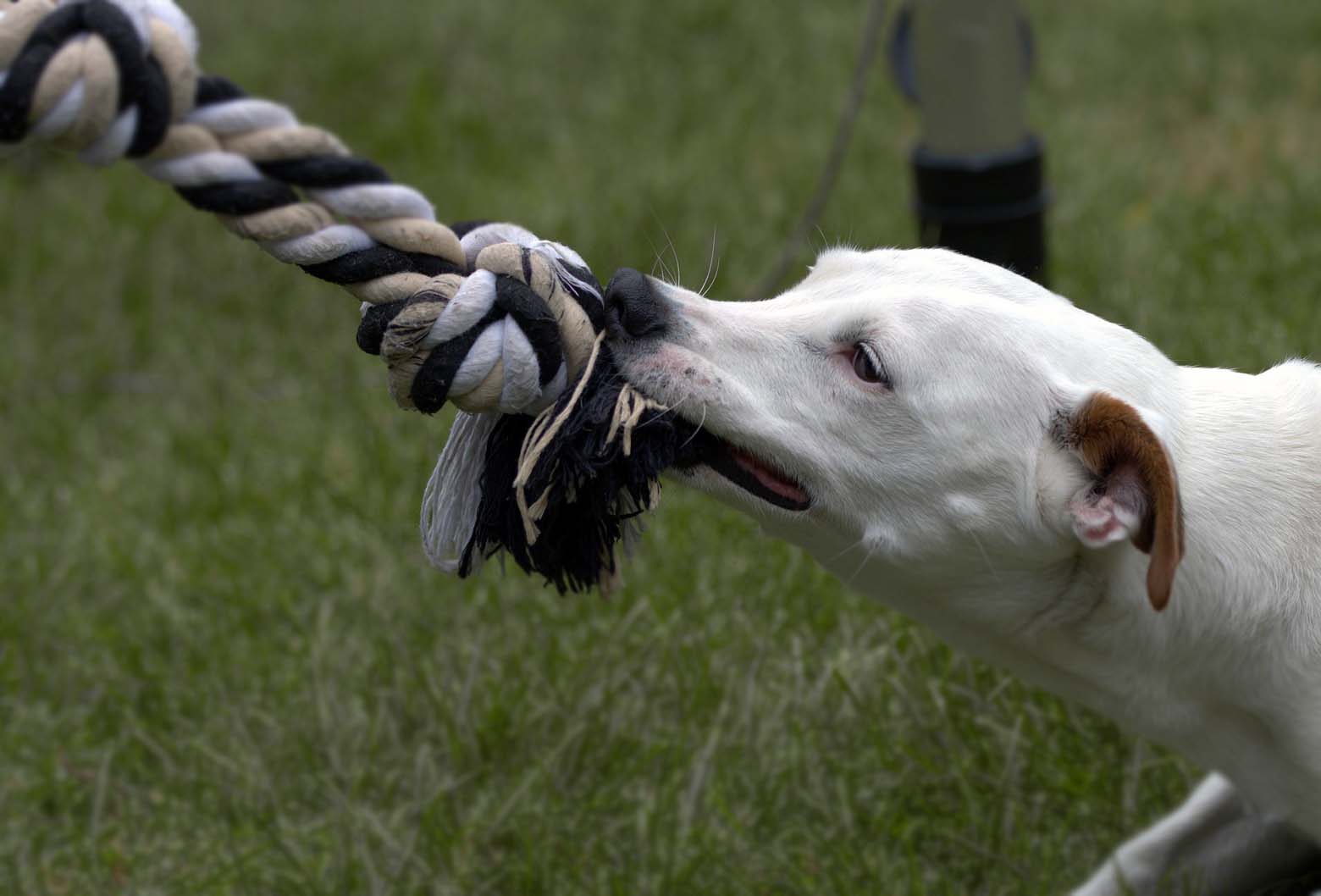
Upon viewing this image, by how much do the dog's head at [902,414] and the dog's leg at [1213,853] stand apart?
71 cm

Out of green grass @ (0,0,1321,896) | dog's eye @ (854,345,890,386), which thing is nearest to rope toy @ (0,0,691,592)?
dog's eye @ (854,345,890,386)

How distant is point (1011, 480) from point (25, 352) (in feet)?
13.3

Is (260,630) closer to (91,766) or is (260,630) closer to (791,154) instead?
(91,766)

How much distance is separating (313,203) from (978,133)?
7.90ft

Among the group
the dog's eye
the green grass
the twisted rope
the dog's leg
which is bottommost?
the dog's leg

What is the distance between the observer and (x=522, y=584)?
3523mm

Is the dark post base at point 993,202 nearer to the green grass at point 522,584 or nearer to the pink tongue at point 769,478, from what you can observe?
the green grass at point 522,584

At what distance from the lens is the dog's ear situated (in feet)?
6.55

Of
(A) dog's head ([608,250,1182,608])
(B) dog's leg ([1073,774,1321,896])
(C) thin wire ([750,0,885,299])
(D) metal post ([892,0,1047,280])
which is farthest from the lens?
(C) thin wire ([750,0,885,299])

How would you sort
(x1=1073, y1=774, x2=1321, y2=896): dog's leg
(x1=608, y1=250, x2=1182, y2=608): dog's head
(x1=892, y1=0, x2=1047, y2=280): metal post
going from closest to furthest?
(x1=608, y1=250, x2=1182, y2=608): dog's head, (x1=1073, y1=774, x2=1321, y2=896): dog's leg, (x1=892, y1=0, x2=1047, y2=280): metal post

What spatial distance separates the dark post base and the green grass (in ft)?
0.90

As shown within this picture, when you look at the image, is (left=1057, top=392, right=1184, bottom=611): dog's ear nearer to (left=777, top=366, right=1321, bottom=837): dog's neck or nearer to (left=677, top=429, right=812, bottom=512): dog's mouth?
(left=777, top=366, right=1321, bottom=837): dog's neck

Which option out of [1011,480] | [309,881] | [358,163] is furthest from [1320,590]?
[309,881]

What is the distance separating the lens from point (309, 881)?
2732mm
